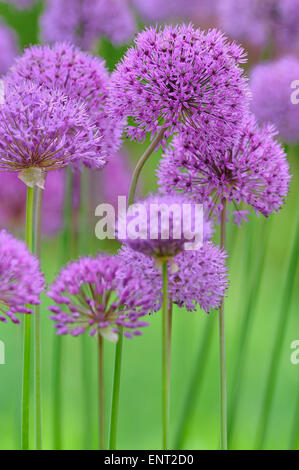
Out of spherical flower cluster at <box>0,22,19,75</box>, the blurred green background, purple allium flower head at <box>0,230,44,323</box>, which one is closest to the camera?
purple allium flower head at <box>0,230,44,323</box>

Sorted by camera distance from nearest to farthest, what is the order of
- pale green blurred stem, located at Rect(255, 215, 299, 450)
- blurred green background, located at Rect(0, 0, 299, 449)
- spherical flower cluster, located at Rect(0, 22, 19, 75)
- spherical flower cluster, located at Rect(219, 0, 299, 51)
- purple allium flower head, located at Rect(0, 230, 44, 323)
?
purple allium flower head, located at Rect(0, 230, 44, 323) → pale green blurred stem, located at Rect(255, 215, 299, 450) → blurred green background, located at Rect(0, 0, 299, 449) → spherical flower cluster, located at Rect(219, 0, 299, 51) → spherical flower cluster, located at Rect(0, 22, 19, 75)

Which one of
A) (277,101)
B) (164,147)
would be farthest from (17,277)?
(277,101)

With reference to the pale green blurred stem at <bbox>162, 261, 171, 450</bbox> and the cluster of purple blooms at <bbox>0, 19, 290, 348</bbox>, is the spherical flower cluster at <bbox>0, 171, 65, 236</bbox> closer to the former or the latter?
the cluster of purple blooms at <bbox>0, 19, 290, 348</bbox>

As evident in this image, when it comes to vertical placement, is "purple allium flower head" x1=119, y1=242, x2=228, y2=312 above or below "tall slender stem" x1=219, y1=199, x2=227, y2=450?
above

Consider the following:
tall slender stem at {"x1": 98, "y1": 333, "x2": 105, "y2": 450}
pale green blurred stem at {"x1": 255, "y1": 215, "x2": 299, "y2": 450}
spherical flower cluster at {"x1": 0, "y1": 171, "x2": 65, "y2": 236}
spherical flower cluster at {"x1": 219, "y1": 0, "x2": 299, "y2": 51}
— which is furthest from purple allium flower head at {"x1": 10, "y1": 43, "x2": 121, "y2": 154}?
spherical flower cluster at {"x1": 0, "y1": 171, "x2": 65, "y2": 236}

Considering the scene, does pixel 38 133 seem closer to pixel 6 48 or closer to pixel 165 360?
pixel 165 360

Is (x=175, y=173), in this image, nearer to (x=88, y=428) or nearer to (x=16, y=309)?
(x=16, y=309)
